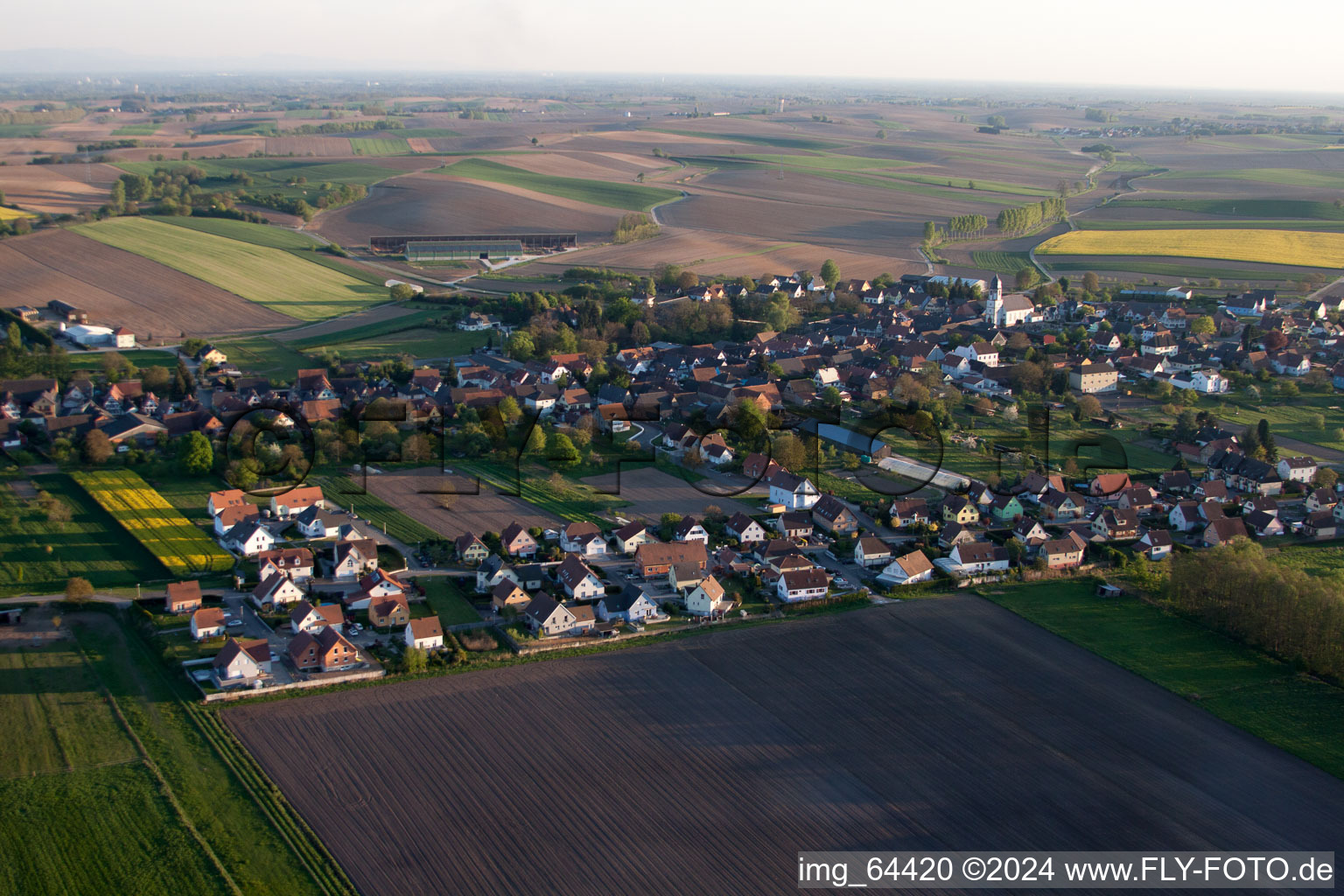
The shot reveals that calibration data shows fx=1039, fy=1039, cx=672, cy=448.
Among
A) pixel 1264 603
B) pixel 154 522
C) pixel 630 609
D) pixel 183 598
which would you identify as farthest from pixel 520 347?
pixel 1264 603

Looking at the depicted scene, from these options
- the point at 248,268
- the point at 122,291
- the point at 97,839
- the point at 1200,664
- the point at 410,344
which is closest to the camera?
the point at 97,839

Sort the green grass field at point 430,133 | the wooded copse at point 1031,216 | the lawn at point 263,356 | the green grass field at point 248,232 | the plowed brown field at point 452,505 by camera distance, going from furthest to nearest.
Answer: the green grass field at point 430,133 < the wooded copse at point 1031,216 < the green grass field at point 248,232 < the lawn at point 263,356 < the plowed brown field at point 452,505

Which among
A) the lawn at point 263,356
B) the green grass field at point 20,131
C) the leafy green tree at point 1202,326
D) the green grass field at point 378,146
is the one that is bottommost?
the lawn at point 263,356

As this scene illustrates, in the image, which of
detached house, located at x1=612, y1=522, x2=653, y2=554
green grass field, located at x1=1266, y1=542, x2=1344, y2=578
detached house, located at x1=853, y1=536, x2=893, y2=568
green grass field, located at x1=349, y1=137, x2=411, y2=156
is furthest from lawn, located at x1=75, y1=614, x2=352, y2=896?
green grass field, located at x1=349, y1=137, x2=411, y2=156

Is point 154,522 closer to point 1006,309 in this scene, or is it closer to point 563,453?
point 563,453

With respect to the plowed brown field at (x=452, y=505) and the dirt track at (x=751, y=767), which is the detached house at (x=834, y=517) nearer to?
the dirt track at (x=751, y=767)

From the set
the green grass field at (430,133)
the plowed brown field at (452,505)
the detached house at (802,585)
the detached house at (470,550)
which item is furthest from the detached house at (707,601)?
the green grass field at (430,133)
